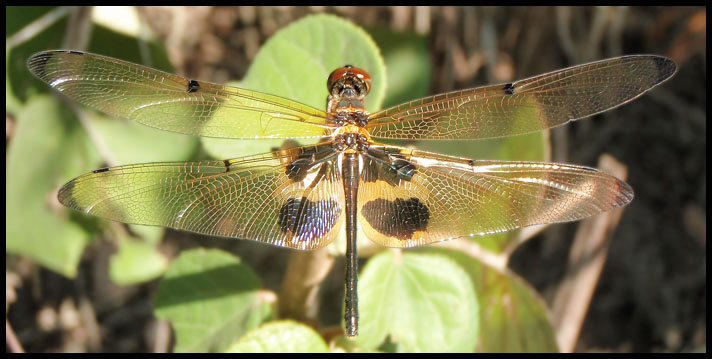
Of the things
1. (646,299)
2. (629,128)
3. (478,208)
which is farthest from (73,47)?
(646,299)

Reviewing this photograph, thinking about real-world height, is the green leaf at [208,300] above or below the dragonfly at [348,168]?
below

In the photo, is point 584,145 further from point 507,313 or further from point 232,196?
point 232,196

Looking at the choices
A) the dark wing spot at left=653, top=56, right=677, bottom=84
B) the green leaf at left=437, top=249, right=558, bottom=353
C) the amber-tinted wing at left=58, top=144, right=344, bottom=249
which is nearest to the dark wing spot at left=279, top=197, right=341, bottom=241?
the amber-tinted wing at left=58, top=144, right=344, bottom=249

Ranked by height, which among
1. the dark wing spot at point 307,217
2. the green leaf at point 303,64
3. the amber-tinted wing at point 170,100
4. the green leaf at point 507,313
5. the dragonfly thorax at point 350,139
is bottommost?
the green leaf at point 507,313

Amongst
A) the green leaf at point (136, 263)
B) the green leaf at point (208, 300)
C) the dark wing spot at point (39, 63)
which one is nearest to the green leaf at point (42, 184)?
the green leaf at point (136, 263)

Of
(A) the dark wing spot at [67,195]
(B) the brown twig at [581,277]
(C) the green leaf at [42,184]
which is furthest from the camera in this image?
(B) the brown twig at [581,277]

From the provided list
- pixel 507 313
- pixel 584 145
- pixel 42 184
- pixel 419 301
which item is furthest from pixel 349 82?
pixel 584 145

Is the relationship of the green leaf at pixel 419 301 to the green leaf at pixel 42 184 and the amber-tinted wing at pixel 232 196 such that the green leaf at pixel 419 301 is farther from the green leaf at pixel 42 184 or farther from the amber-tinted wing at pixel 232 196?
the green leaf at pixel 42 184

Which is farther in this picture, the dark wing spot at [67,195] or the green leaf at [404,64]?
the green leaf at [404,64]
